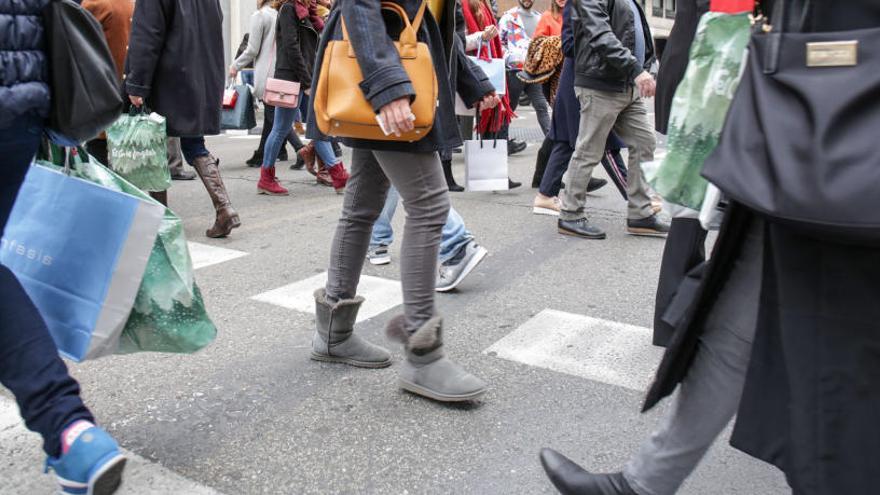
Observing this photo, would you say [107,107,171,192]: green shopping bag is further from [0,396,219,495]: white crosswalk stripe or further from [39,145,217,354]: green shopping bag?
[39,145,217,354]: green shopping bag

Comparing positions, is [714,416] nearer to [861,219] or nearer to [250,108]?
[861,219]

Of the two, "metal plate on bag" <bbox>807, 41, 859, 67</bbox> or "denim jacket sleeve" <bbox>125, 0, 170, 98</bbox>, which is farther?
"denim jacket sleeve" <bbox>125, 0, 170, 98</bbox>

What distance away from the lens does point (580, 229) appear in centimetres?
566

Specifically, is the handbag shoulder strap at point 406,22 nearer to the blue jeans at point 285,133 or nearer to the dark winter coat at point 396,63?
the dark winter coat at point 396,63

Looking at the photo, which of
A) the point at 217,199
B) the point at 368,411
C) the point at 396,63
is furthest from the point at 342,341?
the point at 217,199

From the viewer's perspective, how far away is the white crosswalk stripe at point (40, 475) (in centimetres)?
230

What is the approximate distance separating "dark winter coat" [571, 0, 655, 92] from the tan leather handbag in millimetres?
2816

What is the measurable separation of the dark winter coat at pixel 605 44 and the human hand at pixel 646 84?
0.06 metres

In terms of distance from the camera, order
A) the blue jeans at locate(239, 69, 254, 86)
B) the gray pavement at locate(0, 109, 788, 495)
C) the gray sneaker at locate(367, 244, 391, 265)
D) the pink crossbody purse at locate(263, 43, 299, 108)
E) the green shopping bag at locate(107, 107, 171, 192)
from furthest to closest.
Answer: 1. the blue jeans at locate(239, 69, 254, 86)
2. the pink crossbody purse at locate(263, 43, 299, 108)
3. the green shopping bag at locate(107, 107, 171, 192)
4. the gray sneaker at locate(367, 244, 391, 265)
5. the gray pavement at locate(0, 109, 788, 495)

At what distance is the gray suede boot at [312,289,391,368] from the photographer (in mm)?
3150

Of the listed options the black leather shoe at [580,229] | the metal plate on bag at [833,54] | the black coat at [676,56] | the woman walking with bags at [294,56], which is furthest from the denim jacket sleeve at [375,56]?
the woman walking with bags at [294,56]

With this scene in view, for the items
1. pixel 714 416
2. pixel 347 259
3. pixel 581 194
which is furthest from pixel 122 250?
pixel 581 194

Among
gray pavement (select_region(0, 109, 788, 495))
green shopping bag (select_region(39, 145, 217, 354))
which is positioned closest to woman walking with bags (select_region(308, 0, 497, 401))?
gray pavement (select_region(0, 109, 788, 495))

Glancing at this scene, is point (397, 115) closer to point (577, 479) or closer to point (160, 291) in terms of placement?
point (160, 291)
